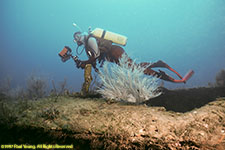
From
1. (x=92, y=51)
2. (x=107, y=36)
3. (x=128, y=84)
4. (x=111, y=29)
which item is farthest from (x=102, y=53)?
(x=111, y=29)

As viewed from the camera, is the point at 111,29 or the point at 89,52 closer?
the point at 89,52

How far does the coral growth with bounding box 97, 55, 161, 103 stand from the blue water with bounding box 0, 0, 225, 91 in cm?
7397

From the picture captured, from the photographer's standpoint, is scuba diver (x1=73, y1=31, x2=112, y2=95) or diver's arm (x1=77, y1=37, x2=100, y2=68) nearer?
scuba diver (x1=73, y1=31, x2=112, y2=95)

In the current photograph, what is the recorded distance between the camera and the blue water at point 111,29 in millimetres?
72812

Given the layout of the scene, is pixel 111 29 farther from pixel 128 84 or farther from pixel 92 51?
pixel 128 84

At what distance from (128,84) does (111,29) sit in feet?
279

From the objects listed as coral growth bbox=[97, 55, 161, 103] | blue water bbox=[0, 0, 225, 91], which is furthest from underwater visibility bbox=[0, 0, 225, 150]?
blue water bbox=[0, 0, 225, 91]

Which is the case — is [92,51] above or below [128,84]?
above

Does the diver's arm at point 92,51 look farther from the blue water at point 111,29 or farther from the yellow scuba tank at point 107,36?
the blue water at point 111,29

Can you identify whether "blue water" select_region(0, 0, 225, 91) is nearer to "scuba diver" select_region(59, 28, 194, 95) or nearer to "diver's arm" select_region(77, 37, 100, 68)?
"scuba diver" select_region(59, 28, 194, 95)

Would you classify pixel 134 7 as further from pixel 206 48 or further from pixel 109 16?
pixel 206 48

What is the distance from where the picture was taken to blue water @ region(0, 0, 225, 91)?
72.8 metres

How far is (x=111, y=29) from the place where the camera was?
268 feet

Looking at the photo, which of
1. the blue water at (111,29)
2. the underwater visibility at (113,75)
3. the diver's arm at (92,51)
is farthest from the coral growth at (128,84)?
the blue water at (111,29)
